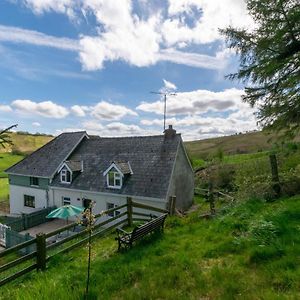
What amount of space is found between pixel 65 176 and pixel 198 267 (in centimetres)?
2388

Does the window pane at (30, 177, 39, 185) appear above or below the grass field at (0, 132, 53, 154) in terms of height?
below

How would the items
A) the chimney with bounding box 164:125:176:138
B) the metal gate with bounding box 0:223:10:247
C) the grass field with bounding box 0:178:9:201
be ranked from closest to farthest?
the metal gate with bounding box 0:223:10:247 → the chimney with bounding box 164:125:176:138 → the grass field with bounding box 0:178:9:201

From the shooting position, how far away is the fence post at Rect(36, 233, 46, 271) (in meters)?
8.71

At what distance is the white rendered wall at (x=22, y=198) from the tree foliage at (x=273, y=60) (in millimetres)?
23634

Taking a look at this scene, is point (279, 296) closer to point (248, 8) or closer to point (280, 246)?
point (280, 246)

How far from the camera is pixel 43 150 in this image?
34.1 m

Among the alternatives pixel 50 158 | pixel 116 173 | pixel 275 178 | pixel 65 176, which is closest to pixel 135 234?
pixel 275 178

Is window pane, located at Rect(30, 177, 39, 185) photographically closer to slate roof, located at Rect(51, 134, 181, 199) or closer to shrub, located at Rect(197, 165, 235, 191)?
slate roof, located at Rect(51, 134, 181, 199)

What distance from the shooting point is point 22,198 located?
107 feet

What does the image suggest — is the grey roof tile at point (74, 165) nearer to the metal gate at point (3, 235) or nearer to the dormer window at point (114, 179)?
the dormer window at point (114, 179)

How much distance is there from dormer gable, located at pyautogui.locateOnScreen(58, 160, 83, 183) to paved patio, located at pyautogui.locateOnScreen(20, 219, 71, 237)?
3.94 meters

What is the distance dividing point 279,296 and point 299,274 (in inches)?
35.1

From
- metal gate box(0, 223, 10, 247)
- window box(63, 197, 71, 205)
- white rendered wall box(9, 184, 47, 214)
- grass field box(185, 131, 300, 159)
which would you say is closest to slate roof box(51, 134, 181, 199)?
window box(63, 197, 71, 205)

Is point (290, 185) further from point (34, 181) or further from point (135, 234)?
point (34, 181)
